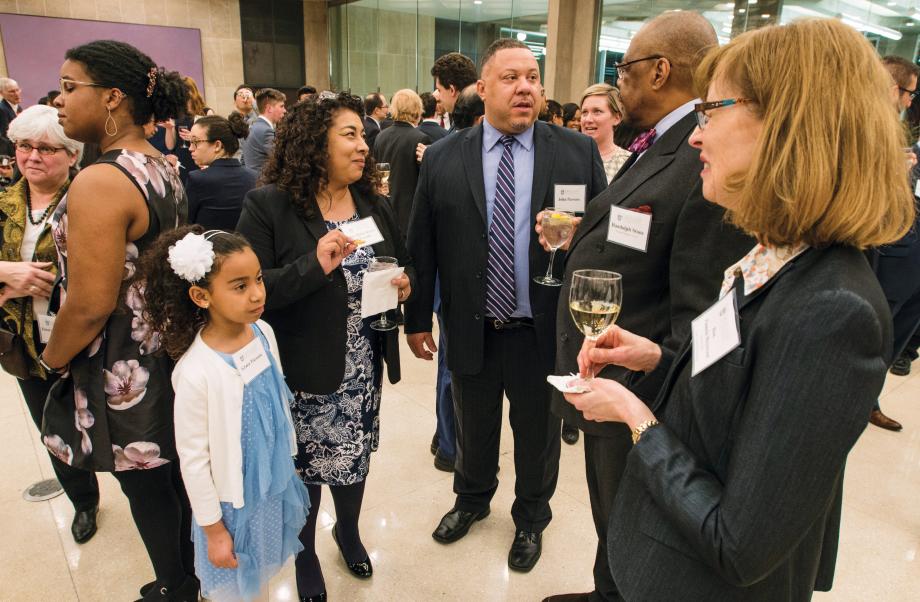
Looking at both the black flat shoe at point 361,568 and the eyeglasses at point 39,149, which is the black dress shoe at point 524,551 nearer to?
the black flat shoe at point 361,568

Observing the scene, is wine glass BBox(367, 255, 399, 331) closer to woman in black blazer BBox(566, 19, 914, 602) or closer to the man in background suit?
woman in black blazer BBox(566, 19, 914, 602)

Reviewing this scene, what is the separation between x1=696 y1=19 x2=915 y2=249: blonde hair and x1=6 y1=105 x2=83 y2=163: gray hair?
210 cm

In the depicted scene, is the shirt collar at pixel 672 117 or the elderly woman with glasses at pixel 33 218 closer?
the shirt collar at pixel 672 117

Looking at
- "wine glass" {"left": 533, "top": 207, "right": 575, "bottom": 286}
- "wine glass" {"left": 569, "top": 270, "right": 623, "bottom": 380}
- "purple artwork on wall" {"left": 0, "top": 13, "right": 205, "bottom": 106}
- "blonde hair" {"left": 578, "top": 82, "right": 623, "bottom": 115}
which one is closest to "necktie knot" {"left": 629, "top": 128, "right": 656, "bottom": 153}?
"wine glass" {"left": 533, "top": 207, "right": 575, "bottom": 286}

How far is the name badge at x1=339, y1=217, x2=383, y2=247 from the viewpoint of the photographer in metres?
1.83

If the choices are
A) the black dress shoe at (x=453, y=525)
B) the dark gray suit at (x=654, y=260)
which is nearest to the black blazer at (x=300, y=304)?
the dark gray suit at (x=654, y=260)

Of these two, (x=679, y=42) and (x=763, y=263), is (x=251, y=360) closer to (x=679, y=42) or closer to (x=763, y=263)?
(x=763, y=263)

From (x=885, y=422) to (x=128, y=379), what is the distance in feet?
13.0

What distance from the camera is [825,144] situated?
0.79m

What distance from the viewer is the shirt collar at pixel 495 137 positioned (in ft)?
7.10

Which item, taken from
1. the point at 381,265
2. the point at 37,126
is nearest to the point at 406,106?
the point at 37,126

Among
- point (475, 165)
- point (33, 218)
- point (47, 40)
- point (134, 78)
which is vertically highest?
point (47, 40)

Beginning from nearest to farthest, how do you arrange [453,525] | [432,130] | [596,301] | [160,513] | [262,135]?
[596,301] < [160,513] < [453,525] < [432,130] < [262,135]

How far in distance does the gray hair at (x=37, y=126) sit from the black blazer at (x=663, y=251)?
177 cm
